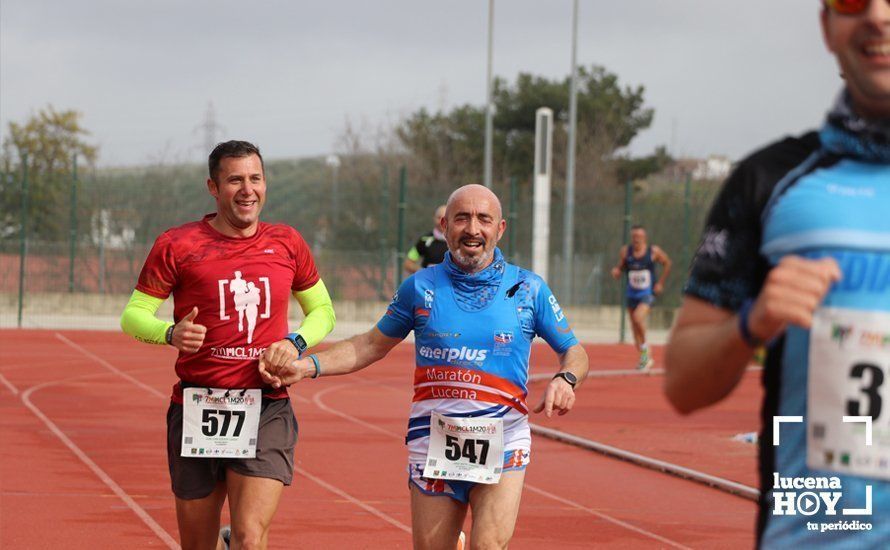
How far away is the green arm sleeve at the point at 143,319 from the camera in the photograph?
6.48 metres

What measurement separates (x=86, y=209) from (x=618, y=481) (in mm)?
20827

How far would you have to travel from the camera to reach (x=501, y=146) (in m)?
60.5

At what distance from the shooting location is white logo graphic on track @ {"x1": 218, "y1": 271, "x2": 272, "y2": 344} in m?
6.31

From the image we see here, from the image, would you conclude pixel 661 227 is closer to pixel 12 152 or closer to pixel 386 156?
pixel 12 152

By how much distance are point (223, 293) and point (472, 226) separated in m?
1.16

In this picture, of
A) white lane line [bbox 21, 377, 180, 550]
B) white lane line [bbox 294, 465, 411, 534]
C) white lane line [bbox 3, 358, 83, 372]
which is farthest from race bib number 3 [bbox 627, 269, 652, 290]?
white lane line [bbox 294, 465, 411, 534]

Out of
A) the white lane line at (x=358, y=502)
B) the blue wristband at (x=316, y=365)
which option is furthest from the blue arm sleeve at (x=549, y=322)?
the white lane line at (x=358, y=502)

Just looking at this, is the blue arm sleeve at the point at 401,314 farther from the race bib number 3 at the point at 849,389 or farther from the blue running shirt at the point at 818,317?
the race bib number 3 at the point at 849,389

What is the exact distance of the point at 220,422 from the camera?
20.4 ft

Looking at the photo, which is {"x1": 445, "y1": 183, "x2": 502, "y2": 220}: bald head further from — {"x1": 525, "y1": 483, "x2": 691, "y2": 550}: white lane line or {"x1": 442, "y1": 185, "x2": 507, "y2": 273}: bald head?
{"x1": 525, "y1": 483, "x2": 691, "y2": 550}: white lane line

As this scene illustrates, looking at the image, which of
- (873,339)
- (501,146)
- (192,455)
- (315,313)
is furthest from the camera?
(501,146)

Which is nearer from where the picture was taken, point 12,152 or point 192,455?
point 192,455

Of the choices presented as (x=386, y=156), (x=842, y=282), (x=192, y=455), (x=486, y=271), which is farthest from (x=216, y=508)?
(x=386, y=156)

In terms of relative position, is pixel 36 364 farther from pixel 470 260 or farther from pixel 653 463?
pixel 470 260
